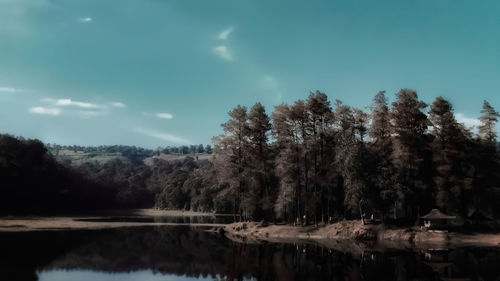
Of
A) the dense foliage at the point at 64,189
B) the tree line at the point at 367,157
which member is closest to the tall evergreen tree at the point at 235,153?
the tree line at the point at 367,157

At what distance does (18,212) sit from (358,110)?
291 ft

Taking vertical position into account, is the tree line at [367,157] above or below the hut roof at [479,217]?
above

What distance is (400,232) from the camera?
56188mm

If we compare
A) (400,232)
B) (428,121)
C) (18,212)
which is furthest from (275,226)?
(18,212)

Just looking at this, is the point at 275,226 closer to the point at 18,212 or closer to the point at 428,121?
the point at 428,121

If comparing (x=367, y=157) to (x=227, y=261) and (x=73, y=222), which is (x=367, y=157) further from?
(x=73, y=222)

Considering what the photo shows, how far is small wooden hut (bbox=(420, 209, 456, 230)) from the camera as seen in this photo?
54.7m

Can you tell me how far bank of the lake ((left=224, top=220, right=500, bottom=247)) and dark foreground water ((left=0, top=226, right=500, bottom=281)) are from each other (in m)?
6.93

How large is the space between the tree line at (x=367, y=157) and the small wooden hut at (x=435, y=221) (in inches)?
116

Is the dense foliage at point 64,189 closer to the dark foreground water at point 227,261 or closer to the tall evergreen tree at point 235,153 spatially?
the tall evergreen tree at point 235,153

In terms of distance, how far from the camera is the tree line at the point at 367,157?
58.8m

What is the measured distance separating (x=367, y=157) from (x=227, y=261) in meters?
31.8

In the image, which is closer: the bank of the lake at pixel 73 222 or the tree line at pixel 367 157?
the tree line at pixel 367 157

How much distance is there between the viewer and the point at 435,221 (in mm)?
56281
